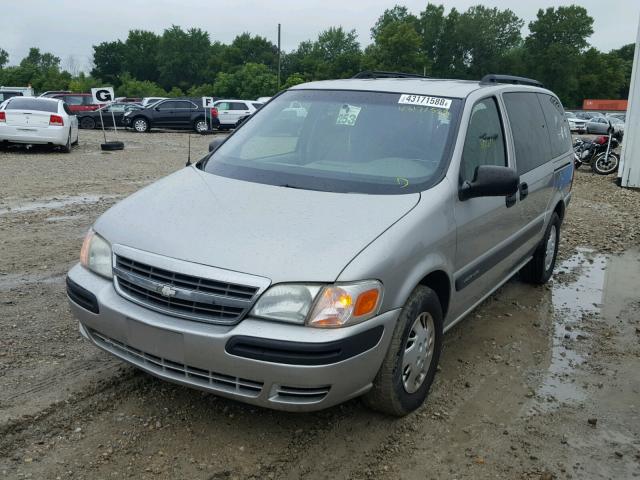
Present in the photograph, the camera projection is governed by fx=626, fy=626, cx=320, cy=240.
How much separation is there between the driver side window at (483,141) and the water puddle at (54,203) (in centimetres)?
664

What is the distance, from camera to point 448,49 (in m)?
102

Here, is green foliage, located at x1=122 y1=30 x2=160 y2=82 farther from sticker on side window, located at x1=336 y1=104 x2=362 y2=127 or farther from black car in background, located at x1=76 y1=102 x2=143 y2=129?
sticker on side window, located at x1=336 y1=104 x2=362 y2=127

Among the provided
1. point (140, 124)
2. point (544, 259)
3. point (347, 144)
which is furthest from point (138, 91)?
point (347, 144)

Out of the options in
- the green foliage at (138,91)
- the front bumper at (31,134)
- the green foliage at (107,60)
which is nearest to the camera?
the front bumper at (31,134)

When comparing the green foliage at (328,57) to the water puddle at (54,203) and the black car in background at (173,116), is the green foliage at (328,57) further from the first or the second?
the water puddle at (54,203)

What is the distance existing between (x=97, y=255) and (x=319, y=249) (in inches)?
49.0

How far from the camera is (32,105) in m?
15.3

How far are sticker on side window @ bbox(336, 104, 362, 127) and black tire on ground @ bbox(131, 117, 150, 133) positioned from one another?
24981mm

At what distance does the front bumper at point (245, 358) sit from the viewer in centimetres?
275

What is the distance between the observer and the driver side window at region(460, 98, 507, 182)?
3.88 m

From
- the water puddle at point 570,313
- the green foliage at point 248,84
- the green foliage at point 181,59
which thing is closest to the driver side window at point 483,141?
the water puddle at point 570,313

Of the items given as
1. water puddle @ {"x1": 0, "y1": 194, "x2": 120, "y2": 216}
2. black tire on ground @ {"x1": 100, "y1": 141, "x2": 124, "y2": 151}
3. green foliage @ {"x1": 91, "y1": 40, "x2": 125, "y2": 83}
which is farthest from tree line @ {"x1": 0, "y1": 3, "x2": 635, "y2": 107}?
water puddle @ {"x1": 0, "y1": 194, "x2": 120, "y2": 216}

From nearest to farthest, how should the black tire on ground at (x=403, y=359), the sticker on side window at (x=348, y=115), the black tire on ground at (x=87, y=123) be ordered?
1. the black tire on ground at (x=403, y=359)
2. the sticker on side window at (x=348, y=115)
3. the black tire on ground at (x=87, y=123)

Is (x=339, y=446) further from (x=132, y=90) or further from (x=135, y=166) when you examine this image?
(x=132, y=90)
